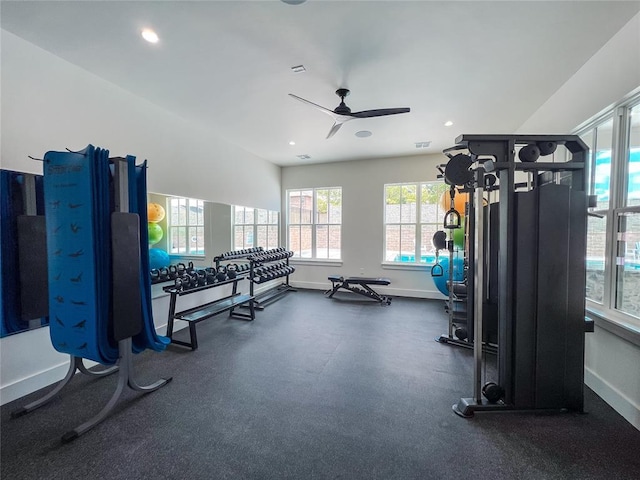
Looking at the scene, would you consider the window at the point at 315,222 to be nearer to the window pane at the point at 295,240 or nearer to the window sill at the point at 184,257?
the window pane at the point at 295,240

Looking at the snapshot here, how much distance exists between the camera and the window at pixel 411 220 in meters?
5.82

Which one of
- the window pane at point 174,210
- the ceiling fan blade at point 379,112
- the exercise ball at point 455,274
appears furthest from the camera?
the exercise ball at point 455,274

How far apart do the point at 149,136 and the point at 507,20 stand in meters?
3.91

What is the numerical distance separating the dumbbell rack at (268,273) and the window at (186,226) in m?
0.94

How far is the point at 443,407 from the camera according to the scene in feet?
7.16

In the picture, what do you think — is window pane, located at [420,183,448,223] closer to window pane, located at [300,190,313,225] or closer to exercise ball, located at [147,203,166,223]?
window pane, located at [300,190,313,225]

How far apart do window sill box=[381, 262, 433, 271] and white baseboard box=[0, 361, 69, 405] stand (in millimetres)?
5310

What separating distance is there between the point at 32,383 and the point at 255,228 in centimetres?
388

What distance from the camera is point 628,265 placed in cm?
224

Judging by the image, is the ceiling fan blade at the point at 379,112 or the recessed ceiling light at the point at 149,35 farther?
the ceiling fan blade at the point at 379,112

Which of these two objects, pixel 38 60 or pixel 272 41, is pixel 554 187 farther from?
pixel 38 60

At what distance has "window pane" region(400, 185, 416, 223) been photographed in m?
5.95

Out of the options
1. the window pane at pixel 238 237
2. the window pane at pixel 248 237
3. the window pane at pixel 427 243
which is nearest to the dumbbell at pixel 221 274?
the window pane at pixel 238 237

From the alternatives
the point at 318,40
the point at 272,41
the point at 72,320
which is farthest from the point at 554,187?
the point at 72,320
